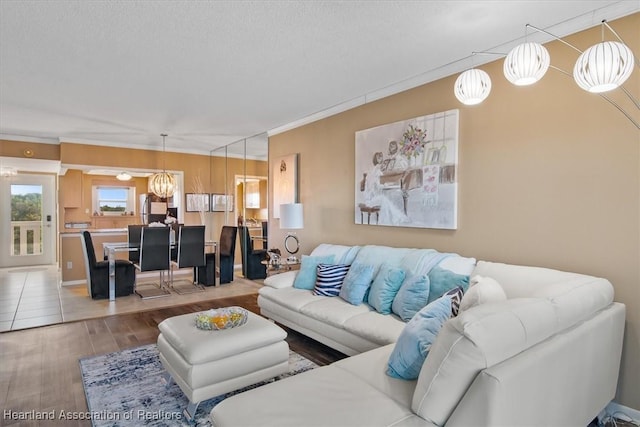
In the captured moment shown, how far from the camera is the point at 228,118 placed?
529 centimetres

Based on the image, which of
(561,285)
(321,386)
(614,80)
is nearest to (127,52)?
(321,386)

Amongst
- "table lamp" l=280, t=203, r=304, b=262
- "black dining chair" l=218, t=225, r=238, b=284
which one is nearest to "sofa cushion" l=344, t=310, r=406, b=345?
"table lamp" l=280, t=203, r=304, b=262

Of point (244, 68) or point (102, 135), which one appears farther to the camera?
point (102, 135)

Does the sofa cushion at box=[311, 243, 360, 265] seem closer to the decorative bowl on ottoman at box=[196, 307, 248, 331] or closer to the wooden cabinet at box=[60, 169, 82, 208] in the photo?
the decorative bowl on ottoman at box=[196, 307, 248, 331]

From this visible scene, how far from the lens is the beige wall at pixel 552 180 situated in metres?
2.33

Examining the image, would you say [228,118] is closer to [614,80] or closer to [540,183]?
[540,183]

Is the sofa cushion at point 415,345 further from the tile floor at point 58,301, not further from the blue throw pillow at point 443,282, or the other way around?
the tile floor at point 58,301

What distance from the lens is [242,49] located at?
2.99 m

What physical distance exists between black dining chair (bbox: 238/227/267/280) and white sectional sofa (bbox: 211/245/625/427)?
176 inches

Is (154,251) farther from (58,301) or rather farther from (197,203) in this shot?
(197,203)

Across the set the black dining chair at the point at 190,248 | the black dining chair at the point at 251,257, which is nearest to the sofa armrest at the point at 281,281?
the black dining chair at the point at 251,257

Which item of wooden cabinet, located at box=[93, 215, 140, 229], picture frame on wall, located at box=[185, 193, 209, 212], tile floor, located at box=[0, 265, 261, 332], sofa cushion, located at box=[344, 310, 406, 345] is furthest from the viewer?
wooden cabinet, located at box=[93, 215, 140, 229]

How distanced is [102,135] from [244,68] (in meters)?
4.28

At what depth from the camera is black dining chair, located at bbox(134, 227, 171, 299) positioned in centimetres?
550
